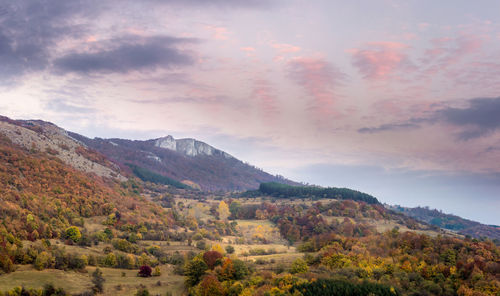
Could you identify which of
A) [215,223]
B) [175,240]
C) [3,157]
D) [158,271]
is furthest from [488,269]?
[3,157]

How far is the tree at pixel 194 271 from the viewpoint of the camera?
48844mm

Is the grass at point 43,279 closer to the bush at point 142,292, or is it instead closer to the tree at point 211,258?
the bush at point 142,292

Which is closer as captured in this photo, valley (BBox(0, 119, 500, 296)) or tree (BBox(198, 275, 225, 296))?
valley (BBox(0, 119, 500, 296))

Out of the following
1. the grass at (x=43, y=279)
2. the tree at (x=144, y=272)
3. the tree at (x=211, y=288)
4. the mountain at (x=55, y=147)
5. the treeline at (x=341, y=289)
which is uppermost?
the mountain at (x=55, y=147)

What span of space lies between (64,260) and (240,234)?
92.3 meters

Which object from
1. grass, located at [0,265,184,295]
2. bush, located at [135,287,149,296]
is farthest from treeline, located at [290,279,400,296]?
grass, located at [0,265,184,295]

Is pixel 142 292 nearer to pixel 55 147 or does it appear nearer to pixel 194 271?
pixel 194 271

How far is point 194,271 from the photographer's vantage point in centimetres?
5012

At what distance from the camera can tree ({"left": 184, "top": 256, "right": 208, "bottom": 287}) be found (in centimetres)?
4884

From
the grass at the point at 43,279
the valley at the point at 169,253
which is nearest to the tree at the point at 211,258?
the valley at the point at 169,253

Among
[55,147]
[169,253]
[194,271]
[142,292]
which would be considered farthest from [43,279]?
[55,147]

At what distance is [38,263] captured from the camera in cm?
4531

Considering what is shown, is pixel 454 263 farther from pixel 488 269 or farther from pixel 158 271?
pixel 158 271

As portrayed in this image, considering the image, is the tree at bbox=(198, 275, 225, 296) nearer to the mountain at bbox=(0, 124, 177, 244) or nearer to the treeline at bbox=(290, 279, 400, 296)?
the treeline at bbox=(290, 279, 400, 296)
